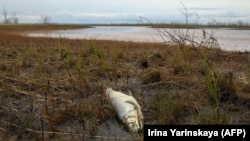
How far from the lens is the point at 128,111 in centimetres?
379

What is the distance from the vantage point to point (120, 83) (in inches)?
225

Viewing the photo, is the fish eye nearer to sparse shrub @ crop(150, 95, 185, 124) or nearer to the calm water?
sparse shrub @ crop(150, 95, 185, 124)

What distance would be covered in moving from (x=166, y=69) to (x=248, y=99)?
6.54 ft

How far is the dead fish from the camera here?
3587 mm

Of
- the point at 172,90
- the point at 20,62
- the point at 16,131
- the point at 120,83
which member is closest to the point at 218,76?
the point at 172,90

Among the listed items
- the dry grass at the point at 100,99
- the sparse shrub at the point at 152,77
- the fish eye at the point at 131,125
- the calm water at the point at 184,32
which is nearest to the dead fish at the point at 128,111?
the fish eye at the point at 131,125

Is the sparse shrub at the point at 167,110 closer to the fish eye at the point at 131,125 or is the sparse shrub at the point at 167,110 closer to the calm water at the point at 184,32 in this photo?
the fish eye at the point at 131,125

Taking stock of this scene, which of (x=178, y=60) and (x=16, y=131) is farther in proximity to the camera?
(x=178, y=60)

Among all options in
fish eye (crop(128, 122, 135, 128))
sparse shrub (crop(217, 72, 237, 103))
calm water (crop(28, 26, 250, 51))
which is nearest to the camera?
fish eye (crop(128, 122, 135, 128))

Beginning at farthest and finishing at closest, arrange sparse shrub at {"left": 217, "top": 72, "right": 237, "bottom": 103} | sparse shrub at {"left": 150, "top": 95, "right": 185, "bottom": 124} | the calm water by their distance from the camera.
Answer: the calm water, sparse shrub at {"left": 217, "top": 72, "right": 237, "bottom": 103}, sparse shrub at {"left": 150, "top": 95, "right": 185, "bottom": 124}

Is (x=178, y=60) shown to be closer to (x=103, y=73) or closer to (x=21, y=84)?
(x=103, y=73)

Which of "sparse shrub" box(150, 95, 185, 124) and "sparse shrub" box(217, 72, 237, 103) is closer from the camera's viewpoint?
"sparse shrub" box(150, 95, 185, 124)

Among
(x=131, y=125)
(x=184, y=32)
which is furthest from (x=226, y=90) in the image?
(x=184, y=32)

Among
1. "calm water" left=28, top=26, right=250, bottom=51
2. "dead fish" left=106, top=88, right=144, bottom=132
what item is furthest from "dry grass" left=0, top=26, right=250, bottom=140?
"calm water" left=28, top=26, right=250, bottom=51
